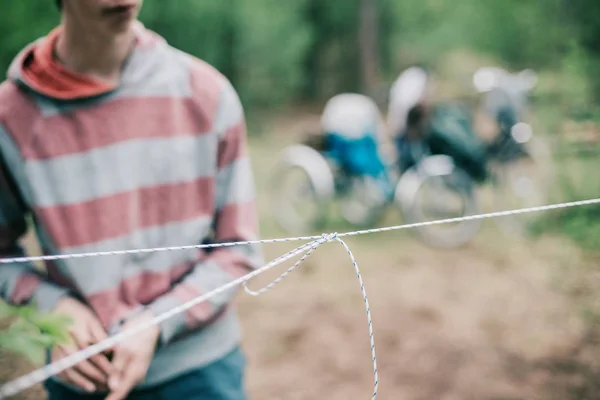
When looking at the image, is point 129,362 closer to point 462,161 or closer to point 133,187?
point 133,187

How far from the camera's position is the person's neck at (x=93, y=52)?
116 centimetres

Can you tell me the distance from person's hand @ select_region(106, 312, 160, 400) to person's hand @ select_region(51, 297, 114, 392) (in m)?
0.02

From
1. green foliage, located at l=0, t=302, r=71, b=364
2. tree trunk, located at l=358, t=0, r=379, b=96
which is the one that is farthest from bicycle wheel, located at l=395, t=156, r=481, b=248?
tree trunk, located at l=358, t=0, r=379, b=96

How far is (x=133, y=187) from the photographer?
1181mm

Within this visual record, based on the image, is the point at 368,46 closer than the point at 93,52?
No

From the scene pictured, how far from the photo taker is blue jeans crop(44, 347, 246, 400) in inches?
48.4

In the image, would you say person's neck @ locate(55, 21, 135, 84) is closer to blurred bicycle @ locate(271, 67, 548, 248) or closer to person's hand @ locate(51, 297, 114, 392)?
person's hand @ locate(51, 297, 114, 392)

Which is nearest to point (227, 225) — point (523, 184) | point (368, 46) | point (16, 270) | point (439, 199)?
point (16, 270)

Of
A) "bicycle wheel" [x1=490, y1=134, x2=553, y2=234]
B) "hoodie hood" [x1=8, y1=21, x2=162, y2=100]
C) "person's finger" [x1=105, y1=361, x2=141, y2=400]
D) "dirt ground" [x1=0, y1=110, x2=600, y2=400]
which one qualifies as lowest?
"dirt ground" [x1=0, y1=110, x2=600, y2=400]

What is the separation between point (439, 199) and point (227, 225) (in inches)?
146

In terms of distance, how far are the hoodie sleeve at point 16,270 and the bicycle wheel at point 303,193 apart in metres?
3.82

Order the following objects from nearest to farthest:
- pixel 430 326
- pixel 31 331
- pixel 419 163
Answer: pixel 31 331
pixel 430 326
pixel 419 163

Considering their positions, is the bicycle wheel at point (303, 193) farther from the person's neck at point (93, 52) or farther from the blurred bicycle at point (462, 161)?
the person's neck at point (93, 52)

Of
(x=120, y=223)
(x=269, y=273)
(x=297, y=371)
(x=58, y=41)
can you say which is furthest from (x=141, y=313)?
(x=269, y=273)
